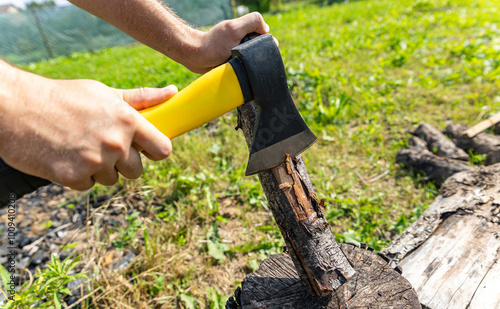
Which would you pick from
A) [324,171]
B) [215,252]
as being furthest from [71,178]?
[324,171]

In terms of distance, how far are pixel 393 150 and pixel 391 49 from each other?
3095 mm

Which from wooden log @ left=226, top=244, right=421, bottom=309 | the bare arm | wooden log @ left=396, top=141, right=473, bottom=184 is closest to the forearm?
the bare arm

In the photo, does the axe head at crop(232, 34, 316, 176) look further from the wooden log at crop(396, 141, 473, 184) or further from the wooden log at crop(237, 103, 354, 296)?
the wooden log at crop(396, 141, 473, 184)

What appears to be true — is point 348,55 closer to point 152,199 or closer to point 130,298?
point 152,199

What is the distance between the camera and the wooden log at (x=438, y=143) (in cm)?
305

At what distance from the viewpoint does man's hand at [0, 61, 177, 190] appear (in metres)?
0.95

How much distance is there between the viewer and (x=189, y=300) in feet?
6.75

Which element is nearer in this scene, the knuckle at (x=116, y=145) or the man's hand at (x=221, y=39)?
the knuckle at (x=116, y=145)

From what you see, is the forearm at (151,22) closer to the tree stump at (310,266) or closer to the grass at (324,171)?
the tree stump at (310,266)

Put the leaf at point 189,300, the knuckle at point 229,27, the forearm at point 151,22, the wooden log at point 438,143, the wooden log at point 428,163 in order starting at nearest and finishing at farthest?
the knuckle at point 229,27
the forearm at point 151,22
the leaf at point 189,300
the wooden log at point 428,163
the wooden log at point 438,143

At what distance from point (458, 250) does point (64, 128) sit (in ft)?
6.50

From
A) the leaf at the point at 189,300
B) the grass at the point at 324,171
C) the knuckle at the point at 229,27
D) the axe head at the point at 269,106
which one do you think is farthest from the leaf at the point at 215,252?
the knuckle at the point at 229,27

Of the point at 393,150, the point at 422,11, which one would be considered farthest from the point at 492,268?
the point at 422,11

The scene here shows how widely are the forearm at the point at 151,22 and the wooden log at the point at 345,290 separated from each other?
1.19 metres
